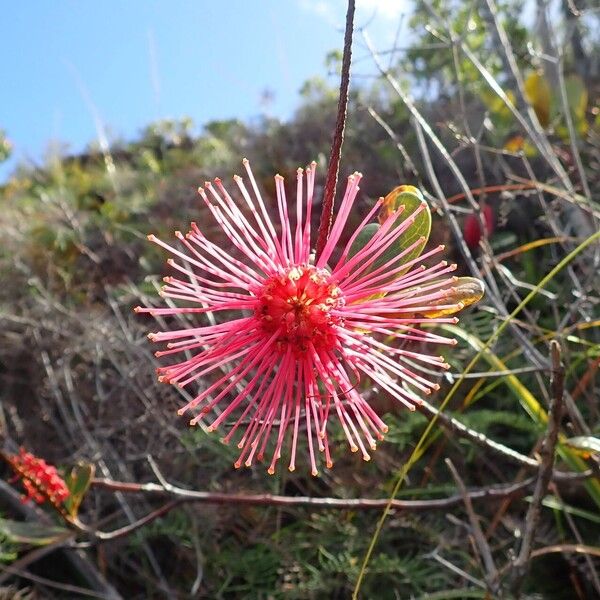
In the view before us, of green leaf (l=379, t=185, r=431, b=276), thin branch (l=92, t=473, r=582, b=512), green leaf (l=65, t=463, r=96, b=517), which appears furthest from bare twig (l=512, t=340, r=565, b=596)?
green leaf (l=65, t=463, r=96, b=517)

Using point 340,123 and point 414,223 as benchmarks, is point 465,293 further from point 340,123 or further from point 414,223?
point 340,123

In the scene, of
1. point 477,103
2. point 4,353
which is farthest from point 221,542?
point 477,103

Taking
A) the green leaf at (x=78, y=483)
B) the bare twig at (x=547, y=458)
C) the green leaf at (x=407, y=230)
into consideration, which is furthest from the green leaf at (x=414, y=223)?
the green leaf at (x=78, y=483)

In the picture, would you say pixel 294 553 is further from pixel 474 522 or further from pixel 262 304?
pixel 262 304

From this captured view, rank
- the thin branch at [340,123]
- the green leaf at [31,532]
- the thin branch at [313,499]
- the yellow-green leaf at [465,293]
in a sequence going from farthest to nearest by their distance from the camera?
the green leaf at [31,532] → the thin branch at [313,499] → the yellow-green leaf at [465,293] → the thin branch at [340,123]

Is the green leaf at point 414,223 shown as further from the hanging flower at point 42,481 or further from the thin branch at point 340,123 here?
the hanging flower at point 42,481

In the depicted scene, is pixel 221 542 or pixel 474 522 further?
pixel 221 542

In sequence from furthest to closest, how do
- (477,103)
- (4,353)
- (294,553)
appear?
(477,103), (4,353), (294,553)
